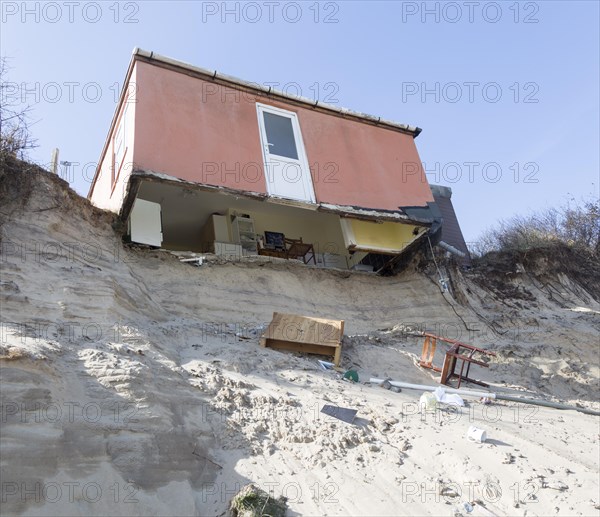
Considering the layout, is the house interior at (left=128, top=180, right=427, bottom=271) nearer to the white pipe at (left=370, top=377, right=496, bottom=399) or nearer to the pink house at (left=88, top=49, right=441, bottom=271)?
the pink house at (left=88, top=49, right=441, bottom=271)

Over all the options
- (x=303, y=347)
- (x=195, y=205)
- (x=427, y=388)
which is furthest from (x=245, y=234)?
(x=427, y=388)

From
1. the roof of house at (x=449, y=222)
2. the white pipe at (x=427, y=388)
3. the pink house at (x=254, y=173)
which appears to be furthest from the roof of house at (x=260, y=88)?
the white pipe at (x=427, y=388)

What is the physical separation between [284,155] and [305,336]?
4.90m

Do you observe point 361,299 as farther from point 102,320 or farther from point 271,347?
point 102,320

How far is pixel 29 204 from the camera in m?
8.85

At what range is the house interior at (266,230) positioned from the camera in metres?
11.8

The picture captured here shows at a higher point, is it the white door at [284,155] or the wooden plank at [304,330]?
the white door at [284,155]

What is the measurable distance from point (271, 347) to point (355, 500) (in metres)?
3.71

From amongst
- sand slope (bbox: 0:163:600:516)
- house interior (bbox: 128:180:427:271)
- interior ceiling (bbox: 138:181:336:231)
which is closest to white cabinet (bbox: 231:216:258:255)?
house interior (bbox: 128:180:427:271)

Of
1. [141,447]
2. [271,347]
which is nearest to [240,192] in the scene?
[271,347]

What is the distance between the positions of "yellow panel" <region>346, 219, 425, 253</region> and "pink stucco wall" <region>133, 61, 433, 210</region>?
1.62 feet

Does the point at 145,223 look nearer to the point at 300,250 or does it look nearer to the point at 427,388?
the point at 300,250

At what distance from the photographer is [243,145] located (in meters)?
11.6

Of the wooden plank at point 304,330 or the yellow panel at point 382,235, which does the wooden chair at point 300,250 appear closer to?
the yellow panel at point 382,235
